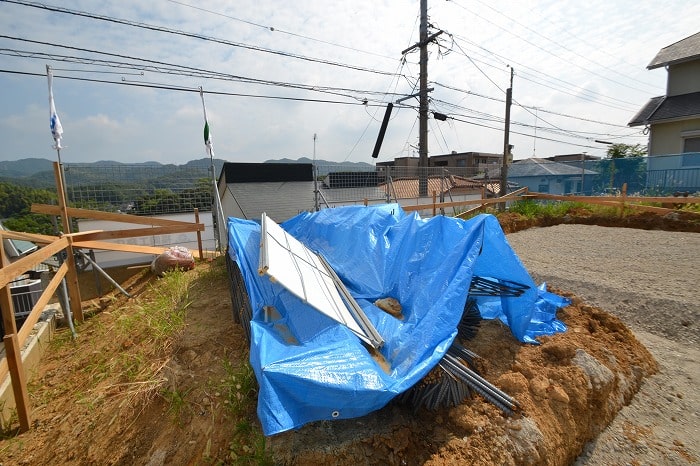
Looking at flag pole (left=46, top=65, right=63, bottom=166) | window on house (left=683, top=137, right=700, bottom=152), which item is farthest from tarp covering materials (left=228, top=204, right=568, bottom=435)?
window on house (left=683, top=137, right=700, bottom=152)

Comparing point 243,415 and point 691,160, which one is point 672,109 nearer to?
point 691,160

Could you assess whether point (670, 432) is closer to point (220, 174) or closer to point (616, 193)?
point (220, 174)

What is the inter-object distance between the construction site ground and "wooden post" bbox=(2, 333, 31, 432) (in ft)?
0.40

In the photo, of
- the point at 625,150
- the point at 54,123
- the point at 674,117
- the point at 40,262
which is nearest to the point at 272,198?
the point at 54,123

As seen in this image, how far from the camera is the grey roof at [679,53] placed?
13203 millimetres

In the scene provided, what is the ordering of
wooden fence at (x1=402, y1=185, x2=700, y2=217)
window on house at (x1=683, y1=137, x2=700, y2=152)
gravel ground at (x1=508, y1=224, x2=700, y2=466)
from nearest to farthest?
gravel ground at (x1=508, y1=224, x2=700, y2=466) → wooden fence at (x1=402, y1=185, x2=700, y2=217) → window on house at (x1=683, y1=137, x2=700, y2=152)

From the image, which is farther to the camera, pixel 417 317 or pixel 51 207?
pixel 51 207

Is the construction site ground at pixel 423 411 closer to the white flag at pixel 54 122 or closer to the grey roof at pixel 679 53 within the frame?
the white flag at pixel 54 122

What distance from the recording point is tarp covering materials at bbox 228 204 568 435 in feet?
5.40

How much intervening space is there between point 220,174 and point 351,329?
8.34m

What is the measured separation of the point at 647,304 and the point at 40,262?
22.2 feet

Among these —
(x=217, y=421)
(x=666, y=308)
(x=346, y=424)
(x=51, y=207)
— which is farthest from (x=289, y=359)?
(x=51, y=207)

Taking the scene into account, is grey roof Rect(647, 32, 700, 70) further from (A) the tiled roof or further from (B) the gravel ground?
(B) the gravel ground

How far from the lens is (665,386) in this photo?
2635 mm
